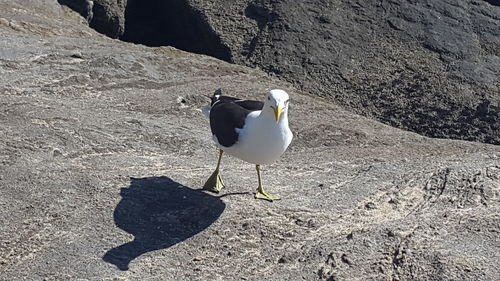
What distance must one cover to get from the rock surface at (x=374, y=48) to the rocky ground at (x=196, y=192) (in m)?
0.94

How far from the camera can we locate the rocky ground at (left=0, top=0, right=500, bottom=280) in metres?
6.16

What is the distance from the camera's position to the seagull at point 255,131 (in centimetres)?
656

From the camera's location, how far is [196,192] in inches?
276

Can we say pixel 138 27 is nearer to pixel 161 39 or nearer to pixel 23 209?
pixel 161 39

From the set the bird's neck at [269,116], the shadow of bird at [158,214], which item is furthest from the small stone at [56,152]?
the bird's neck at [269,116]

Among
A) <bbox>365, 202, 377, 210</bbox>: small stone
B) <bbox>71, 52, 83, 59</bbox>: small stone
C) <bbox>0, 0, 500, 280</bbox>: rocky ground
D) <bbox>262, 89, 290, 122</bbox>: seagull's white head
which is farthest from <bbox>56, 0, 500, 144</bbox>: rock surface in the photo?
<bbox>262, 89, 290, 122</bbox>: seagull's white head

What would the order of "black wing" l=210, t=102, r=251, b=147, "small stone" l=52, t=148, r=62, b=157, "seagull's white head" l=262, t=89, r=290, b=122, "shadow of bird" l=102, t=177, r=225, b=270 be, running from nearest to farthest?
"shadow of bird" l=102, t=177, r=225, b=270, "seagull's white head" l=262, t=89, r=290, b=122, "black wing" l=210, t=102, r=251, b=147, "small stone" l=52, t=148, r=62, b=157

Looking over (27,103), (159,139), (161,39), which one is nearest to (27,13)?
(161,39)

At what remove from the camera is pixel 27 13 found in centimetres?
1123

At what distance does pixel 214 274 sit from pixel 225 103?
152 centimetres

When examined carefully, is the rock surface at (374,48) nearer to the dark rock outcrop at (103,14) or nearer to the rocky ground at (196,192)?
the dark rock outcrop at (103,14)

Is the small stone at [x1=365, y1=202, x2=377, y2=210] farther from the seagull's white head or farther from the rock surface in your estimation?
the rock surface

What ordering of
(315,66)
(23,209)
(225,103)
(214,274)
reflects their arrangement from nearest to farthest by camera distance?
(214,274), (23,209), (225,103), (315,66)

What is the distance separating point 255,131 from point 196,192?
0.71 meters
